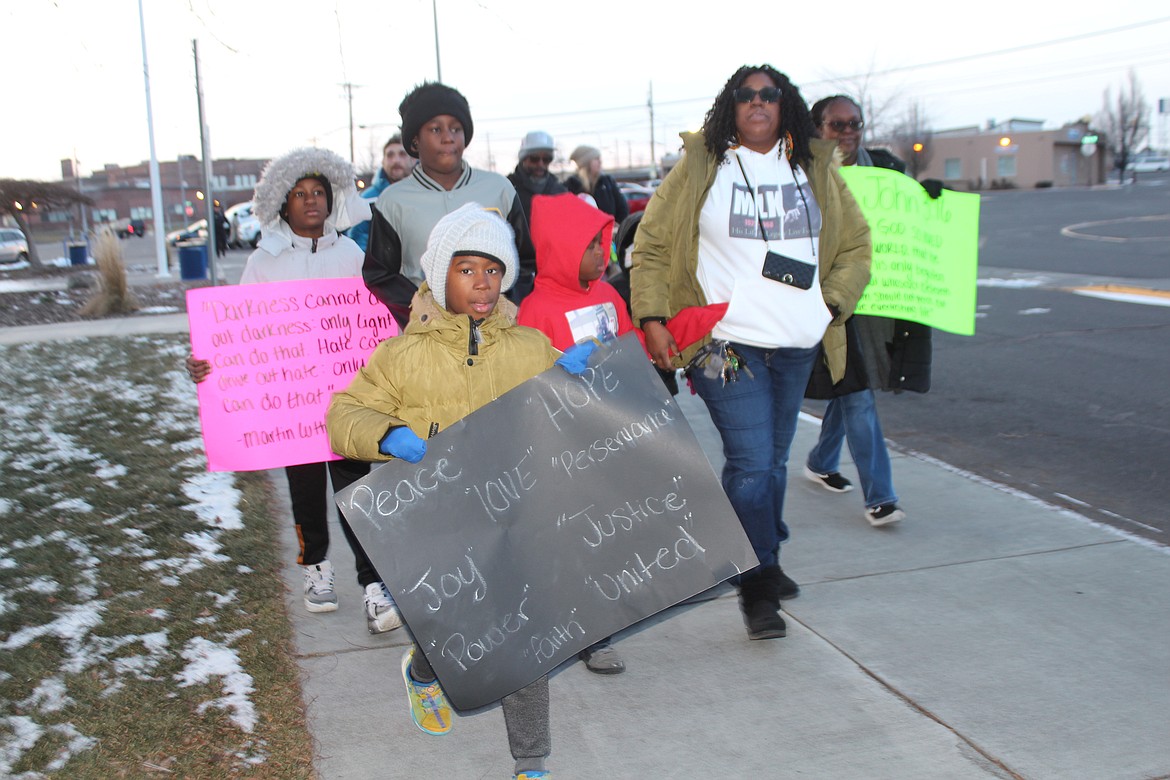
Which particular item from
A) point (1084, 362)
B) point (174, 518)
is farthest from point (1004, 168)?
point (174, 518)

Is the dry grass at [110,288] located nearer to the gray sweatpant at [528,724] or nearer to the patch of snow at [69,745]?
the patch of snow at [69,745]

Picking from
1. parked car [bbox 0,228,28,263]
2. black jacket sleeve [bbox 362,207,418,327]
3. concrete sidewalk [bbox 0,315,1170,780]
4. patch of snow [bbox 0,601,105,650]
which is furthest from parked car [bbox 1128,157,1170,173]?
patch of snow [bbox 0,601,105,650]

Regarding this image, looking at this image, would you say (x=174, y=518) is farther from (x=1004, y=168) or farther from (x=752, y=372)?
(x=1004, y=168)

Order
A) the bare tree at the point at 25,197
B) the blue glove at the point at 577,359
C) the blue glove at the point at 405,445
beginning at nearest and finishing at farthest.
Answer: the blue glove at the point at 405,445, the blue glove at the point at 577,359, the bare tree at the point at 25,197

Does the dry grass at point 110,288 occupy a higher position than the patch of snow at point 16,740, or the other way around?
the dry grass at point 110,288

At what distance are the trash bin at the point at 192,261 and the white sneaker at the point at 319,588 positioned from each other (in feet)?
67.1

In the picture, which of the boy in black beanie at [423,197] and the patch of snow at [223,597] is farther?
the patch of snow at [223,597]

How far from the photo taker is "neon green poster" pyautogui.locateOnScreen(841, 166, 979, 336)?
5.04 metres

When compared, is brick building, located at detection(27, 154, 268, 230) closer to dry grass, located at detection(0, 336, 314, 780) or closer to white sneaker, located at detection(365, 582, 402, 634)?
dry grass, located at detection(0, 336, 314, 780)

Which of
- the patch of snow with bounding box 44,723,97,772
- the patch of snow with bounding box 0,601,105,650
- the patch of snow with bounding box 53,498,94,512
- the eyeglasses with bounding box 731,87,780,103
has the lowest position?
the patch of snow with bounding box 44,723,97,772

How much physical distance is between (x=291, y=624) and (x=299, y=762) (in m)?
1.09

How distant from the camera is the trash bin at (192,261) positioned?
75.3ft

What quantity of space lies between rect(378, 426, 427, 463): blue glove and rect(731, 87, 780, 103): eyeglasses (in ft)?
5.62

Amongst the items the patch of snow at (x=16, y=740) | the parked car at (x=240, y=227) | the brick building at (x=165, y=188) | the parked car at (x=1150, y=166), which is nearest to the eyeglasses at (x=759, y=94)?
the patch of snow at (x=16, y=740)
